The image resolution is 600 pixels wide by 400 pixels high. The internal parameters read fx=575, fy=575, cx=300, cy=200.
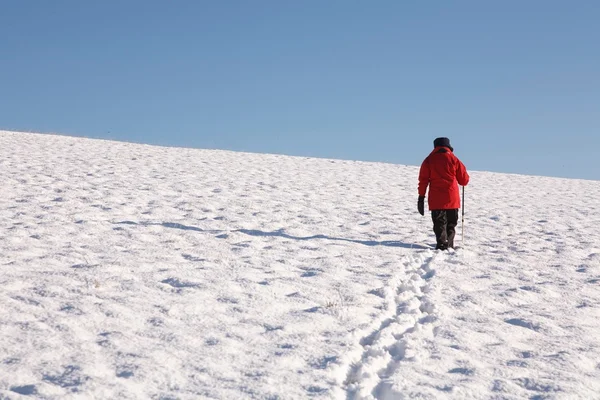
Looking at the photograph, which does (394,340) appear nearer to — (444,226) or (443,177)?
(444,226)

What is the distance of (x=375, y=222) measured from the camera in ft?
41.6

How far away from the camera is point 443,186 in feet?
33.6

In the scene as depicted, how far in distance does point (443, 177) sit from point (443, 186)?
0.16 meters

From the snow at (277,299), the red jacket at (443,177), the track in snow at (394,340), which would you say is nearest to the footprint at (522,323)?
the snow at (277,299)

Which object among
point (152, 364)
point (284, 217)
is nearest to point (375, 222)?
point (284, 217)

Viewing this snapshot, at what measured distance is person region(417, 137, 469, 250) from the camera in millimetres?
10219

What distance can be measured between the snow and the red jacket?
96cm

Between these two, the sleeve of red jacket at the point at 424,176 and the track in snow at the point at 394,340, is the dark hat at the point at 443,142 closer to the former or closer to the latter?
the sleeve of red jacket at the point at 424,176

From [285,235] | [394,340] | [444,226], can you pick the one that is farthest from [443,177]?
[394,340]

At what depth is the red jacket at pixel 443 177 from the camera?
33.6ft

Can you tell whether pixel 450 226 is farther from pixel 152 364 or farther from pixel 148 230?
pixel 152 364

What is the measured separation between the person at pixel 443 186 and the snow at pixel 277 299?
23.2 inches

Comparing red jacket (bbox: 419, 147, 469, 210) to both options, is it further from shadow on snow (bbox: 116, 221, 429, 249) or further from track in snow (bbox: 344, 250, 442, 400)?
track in snow (bbox: 344, 250, 442, 400)

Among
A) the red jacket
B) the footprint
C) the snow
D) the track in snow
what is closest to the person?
the red jacket
